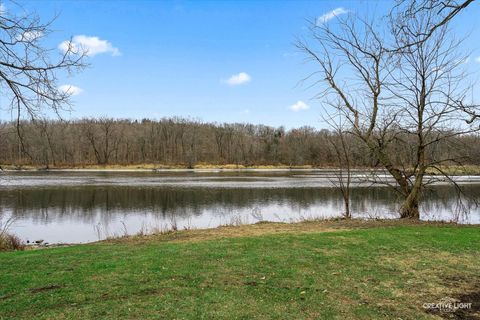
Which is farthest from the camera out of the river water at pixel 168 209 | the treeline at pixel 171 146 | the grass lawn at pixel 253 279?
the treeline at pixel 171 146

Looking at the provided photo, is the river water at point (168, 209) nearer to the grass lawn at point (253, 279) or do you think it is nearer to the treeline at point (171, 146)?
the grass lawn at point (253, 279)

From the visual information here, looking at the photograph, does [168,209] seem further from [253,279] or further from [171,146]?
[171,146]

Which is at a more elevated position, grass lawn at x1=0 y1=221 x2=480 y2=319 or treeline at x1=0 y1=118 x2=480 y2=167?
treeline at x1=0 y1=118 x2=480 y2=167

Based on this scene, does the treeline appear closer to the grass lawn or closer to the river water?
the river water

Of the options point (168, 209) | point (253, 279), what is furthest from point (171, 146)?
point (253, 279)

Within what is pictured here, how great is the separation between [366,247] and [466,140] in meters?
7.44

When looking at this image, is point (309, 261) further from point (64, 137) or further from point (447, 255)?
point (64, 137)

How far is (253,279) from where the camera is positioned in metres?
6.25

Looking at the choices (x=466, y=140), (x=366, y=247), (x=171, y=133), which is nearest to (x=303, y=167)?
(x=171, y=133)

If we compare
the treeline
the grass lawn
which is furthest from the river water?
the treeline

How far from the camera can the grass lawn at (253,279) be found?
4.96m

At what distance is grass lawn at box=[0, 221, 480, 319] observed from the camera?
4965mm

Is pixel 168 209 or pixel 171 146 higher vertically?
pixel 171 146

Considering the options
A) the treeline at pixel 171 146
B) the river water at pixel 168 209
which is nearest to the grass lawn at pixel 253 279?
the river water at pixel 168 209
